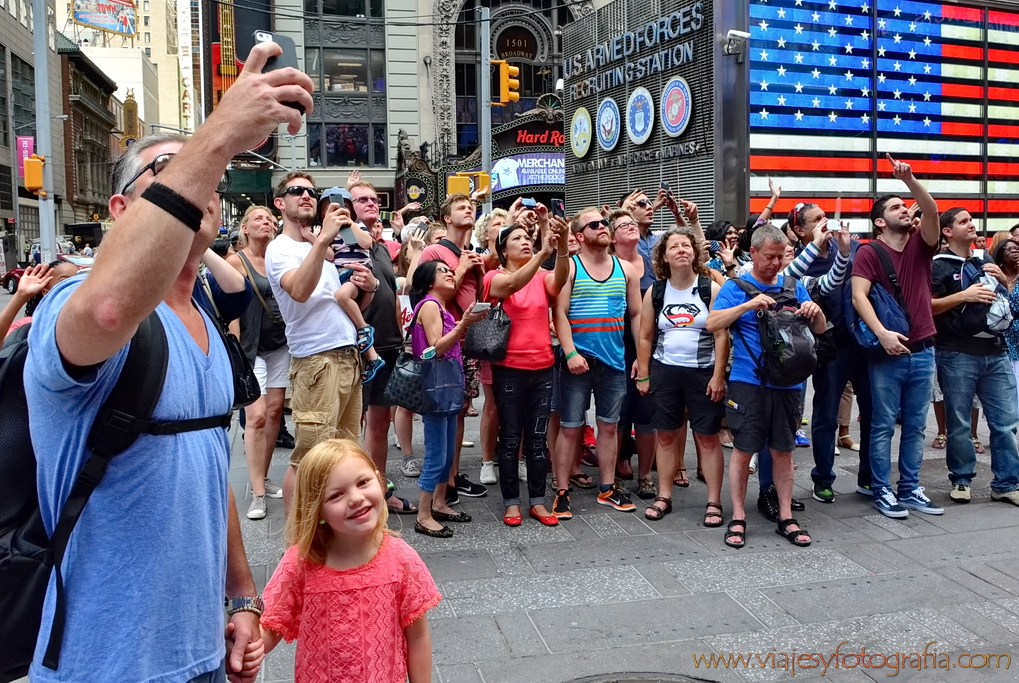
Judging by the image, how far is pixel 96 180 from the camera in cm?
8112

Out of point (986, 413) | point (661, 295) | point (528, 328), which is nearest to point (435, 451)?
point (528, 328)

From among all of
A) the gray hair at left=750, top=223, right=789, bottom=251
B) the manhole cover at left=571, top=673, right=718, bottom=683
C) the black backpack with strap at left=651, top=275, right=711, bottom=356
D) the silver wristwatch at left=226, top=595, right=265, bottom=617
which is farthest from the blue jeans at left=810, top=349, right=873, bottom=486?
the silver wristwatch at left=226, top=595, right=265, bottom=617

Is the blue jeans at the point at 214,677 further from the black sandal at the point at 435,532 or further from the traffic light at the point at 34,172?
the traffic light at the point at 34,172

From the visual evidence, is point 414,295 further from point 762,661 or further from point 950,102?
point 950,102

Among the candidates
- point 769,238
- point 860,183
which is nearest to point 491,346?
point 769,238

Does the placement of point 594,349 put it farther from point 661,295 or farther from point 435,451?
point 435,451

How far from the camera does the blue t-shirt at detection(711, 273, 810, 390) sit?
19.0 feet

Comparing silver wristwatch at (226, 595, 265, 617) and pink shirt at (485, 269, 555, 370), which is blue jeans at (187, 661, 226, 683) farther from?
pink shirt at (485, 269, 555, 370)

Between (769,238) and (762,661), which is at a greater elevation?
(769,238)

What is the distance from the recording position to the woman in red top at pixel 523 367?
6012 mm

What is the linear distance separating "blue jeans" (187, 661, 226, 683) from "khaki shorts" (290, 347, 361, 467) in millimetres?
3106

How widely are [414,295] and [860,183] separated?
36.9ft

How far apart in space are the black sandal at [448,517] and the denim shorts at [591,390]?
0.99 metres

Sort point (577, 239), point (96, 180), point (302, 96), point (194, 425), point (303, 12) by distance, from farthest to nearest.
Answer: point (96, 180) → point (303, 12) → point (577, 239) → point (194, 425) → point (302, 96)
